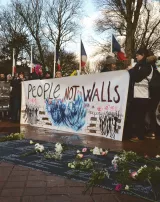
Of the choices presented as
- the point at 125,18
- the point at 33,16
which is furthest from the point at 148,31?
the point at 33,16

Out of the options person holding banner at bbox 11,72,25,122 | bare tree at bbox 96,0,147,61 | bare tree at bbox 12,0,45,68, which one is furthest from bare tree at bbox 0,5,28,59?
person holding banner at bbox 11,72,25,122

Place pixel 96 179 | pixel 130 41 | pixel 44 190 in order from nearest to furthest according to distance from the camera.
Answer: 1. pixel 44 190
2. pixel 96 179
3. pixel 130 41

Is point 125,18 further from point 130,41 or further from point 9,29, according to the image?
point 9,29

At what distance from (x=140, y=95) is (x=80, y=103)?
1623mm

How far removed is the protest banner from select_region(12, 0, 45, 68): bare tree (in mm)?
33556

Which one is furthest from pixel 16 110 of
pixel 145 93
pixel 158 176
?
pixel 158 176

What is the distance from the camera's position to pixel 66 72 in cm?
4472

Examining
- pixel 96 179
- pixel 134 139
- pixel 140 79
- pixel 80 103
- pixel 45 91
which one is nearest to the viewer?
pixel 96 179

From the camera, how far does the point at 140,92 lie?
23.0ft

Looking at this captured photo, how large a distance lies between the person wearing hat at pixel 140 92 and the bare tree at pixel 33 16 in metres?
36.4

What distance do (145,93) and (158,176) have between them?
376 centimetres

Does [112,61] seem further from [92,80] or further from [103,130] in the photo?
[103,130]

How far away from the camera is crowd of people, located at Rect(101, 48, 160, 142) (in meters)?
6.84

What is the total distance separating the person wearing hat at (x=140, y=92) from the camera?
22.4 ft
